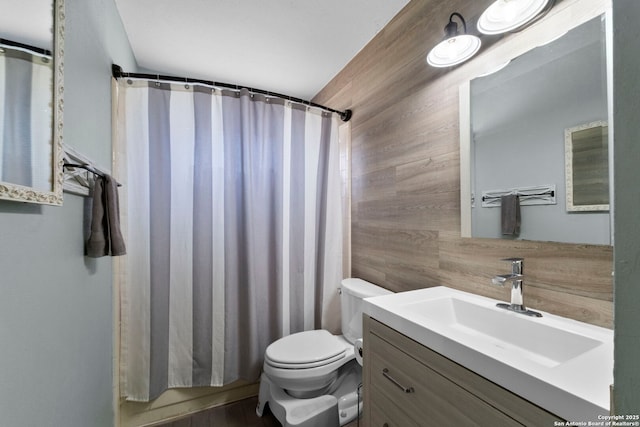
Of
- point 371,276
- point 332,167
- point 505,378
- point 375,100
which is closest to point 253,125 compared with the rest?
point 332,167

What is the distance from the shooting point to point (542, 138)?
91 cm

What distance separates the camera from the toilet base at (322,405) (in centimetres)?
137

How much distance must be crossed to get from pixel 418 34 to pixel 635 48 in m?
1.33

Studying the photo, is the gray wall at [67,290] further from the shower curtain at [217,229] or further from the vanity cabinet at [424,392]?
the vanity cabinet at [424,392]

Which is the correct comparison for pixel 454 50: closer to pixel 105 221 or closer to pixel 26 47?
pixel 26 47

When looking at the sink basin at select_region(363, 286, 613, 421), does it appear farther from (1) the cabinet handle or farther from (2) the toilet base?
(2) the toilet base

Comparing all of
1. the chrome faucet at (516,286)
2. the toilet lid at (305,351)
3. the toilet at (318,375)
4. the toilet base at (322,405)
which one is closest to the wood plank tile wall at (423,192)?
the chrome faucet at (516,286)

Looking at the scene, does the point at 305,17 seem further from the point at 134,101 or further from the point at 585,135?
the point at 585,135

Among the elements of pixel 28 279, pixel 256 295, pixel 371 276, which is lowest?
pixel 256 295

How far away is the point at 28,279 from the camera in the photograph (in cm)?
65

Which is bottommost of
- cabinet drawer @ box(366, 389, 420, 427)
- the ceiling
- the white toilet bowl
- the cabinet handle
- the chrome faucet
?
the white toilet bowl

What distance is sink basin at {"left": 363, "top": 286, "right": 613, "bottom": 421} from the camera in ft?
1.60

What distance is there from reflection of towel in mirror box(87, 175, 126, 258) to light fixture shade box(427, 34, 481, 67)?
1.48 m

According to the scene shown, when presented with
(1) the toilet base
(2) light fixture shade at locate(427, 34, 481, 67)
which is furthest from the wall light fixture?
(1) the toilet base
